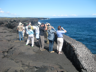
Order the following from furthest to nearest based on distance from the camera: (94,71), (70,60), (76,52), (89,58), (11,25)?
(11,25) < (70,60) < (76,52) < (89,58) < (94,71)

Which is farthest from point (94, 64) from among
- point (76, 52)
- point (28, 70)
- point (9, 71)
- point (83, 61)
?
point (9, 71)

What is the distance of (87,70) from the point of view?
373 centimetres

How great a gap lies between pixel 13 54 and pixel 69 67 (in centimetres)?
337

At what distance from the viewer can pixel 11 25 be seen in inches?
852

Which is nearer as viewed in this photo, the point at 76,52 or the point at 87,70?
the point at 87,70

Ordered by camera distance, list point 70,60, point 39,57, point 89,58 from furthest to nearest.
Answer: point 39,57
point 70,60
point 89,58

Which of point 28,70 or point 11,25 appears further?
point 11,25

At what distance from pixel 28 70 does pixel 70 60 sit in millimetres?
2287

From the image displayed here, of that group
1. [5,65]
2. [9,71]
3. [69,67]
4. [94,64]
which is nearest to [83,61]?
[94,64]

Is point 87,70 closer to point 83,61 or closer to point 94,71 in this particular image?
point 94,71

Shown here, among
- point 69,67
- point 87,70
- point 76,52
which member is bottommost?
point 69,67

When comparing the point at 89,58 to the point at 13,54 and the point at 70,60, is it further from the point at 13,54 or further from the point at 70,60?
the point at 13,54

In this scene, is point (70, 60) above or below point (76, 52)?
below

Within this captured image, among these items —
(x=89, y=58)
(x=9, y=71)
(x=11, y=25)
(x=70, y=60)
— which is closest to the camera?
(x=9, y=71)
